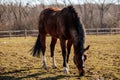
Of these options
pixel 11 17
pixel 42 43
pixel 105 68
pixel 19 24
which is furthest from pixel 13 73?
pixel 11 17

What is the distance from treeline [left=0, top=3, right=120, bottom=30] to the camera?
37.9 metres

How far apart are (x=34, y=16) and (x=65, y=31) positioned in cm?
3718

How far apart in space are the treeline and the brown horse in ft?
84.5

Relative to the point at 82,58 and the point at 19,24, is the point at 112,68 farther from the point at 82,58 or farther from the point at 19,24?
the point at 19,24

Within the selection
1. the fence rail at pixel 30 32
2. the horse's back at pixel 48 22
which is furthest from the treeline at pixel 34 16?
the horse's back at pixel 48 22

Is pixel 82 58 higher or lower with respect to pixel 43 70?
higher

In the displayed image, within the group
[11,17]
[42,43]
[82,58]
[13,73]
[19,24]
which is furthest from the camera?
[11,17]

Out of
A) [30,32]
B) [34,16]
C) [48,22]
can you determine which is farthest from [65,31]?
[34,16]

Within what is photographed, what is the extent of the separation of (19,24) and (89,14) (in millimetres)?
18942

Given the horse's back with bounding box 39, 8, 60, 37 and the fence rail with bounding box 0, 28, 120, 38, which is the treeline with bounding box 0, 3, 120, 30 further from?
the horse's back with bounding box 39, 8, 60, 37

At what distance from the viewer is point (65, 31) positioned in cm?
740

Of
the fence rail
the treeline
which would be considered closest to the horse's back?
the fence rail

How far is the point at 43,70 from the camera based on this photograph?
323 inches

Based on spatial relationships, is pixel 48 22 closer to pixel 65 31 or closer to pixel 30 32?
pixel 65 31
